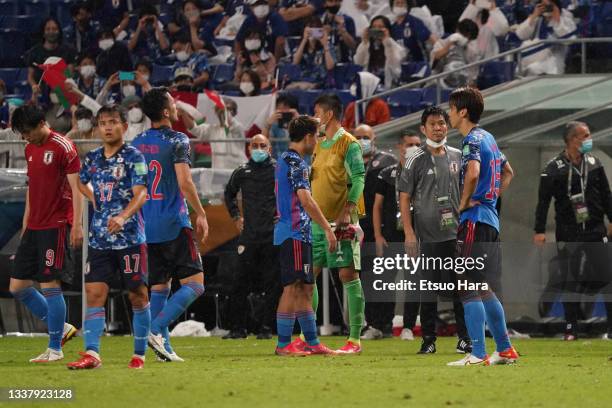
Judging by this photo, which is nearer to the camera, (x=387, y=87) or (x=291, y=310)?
(x=291, y=310)

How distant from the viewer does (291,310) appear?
11523mm

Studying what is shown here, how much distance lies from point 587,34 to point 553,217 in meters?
4.58

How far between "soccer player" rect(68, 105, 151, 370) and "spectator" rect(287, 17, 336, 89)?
10.9 m

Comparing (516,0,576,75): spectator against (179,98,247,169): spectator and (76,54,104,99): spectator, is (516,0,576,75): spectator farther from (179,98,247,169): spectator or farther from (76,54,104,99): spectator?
(76,54,104,99): spectator

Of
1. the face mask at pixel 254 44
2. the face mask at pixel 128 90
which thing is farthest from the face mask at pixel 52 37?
the face mask at pixel 254 44

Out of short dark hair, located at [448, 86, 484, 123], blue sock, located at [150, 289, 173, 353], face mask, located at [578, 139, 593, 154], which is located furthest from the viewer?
face mask, located at [578, 139, 593, 154]

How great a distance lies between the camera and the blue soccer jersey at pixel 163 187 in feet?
34.4

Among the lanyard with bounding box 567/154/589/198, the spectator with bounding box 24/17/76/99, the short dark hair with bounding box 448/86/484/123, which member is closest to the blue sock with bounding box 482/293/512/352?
the short dark hair with bounding box 448/86/484/123

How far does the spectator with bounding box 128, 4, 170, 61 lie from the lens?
76.4ft

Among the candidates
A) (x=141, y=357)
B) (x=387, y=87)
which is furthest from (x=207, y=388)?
(x=387, y=87)

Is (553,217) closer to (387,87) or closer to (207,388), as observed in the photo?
(387,87)

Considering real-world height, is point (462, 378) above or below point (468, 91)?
below

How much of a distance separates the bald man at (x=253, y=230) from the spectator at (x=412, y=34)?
6.13 meters

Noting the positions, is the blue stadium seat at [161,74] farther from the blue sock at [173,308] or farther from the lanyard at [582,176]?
the blue sock at [173,308]
